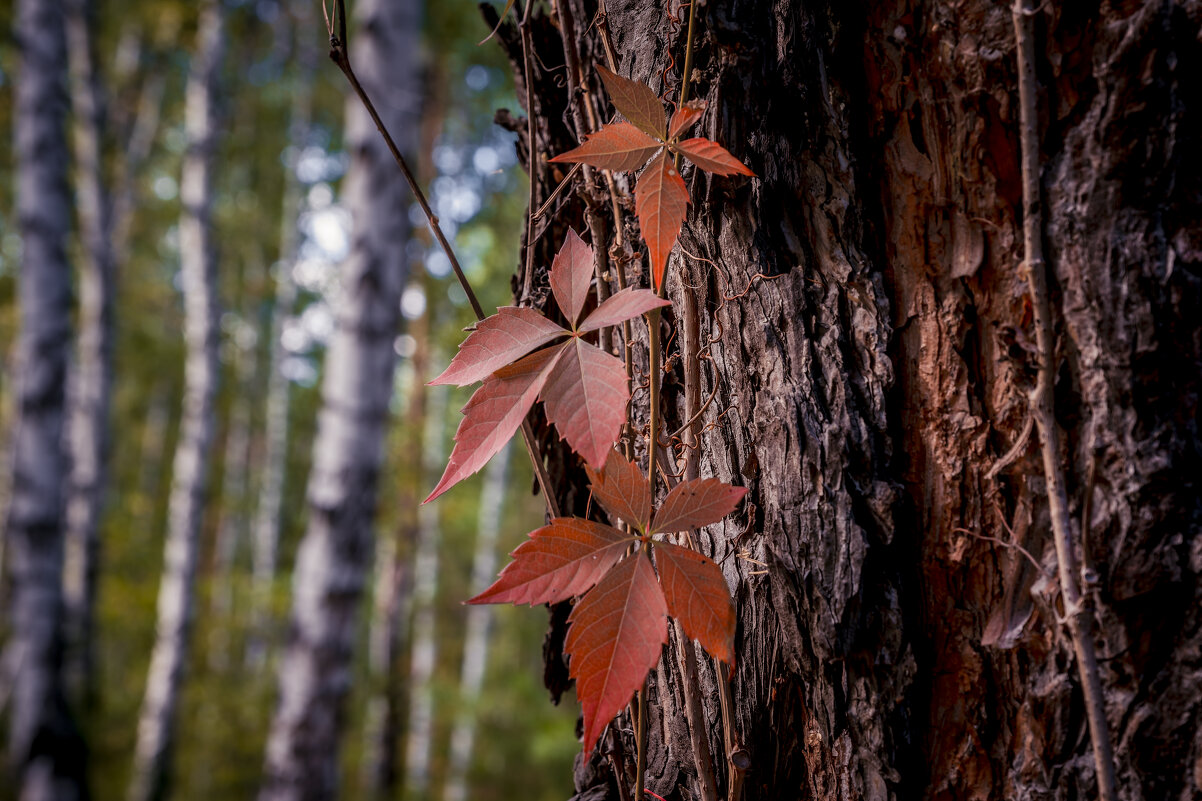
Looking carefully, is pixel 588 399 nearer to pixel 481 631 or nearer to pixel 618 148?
pixel 618 148

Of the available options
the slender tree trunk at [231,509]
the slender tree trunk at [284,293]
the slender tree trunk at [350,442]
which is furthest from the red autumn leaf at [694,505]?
the slender tree trunk at [231,509]

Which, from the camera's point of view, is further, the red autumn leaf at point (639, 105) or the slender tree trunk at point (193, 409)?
the slender tree trunk at point (193, 409)

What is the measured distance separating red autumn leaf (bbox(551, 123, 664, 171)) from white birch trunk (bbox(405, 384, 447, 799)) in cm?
662

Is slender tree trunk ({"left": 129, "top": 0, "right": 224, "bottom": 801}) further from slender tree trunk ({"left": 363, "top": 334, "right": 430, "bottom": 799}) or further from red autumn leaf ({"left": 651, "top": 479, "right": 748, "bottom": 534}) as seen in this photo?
red autumn leaf ({"left": 651, "top": 479, "right": 748, "bottom": 534})

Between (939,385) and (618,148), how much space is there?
1.21ft

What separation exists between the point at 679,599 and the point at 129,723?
11959mm

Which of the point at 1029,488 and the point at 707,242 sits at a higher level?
the point at 707,242

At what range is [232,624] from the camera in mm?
8859

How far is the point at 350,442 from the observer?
2719 mm

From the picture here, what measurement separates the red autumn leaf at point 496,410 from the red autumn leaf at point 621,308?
38 mm

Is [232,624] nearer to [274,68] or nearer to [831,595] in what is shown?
[274,68]

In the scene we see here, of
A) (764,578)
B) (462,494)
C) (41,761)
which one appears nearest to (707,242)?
(764,578)

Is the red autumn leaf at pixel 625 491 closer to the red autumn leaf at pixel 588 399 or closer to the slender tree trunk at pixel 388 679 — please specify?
the red autumn leaf at pixel 588 399

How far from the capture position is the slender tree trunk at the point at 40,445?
4.16 meters
